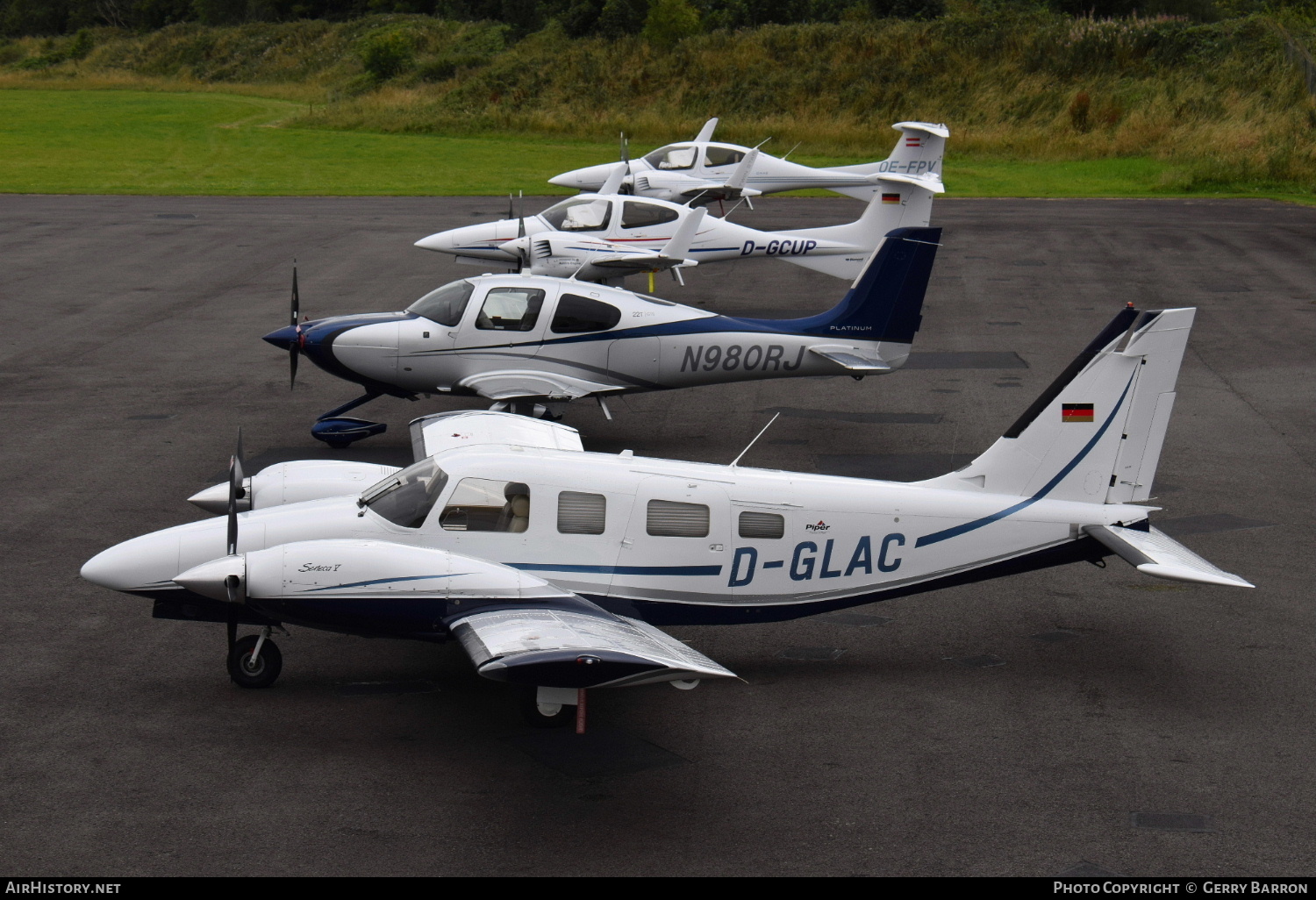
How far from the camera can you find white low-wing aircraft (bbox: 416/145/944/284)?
25.2 meters

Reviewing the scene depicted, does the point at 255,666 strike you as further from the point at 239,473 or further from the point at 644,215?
the point at 644,215

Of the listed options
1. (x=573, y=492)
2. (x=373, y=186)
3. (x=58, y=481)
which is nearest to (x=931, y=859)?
(x=573, y=492)

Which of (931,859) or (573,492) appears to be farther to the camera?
(573,492)

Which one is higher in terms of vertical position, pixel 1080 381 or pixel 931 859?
pixel 1080 381

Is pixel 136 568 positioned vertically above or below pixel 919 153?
below

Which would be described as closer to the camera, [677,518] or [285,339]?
→ [677,518]

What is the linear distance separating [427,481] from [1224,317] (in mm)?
22237

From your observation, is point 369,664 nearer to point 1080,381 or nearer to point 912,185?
point 1080,381

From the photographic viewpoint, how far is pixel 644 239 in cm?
2677

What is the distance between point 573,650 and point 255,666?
3489mm

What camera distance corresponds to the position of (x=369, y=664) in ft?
37.9

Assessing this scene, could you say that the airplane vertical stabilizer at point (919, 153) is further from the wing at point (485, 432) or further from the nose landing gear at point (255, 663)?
the nose landing gear at point (255, 663)
